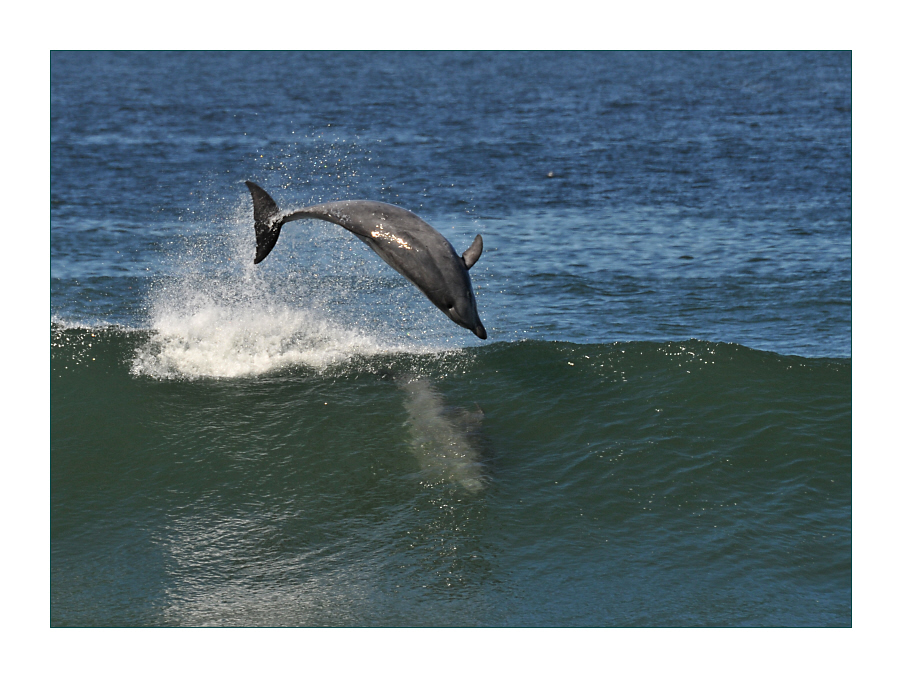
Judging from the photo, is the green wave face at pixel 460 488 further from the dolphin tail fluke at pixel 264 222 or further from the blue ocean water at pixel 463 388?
the dolphin tail fluke at pixel 264 222

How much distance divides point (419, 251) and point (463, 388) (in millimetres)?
4223

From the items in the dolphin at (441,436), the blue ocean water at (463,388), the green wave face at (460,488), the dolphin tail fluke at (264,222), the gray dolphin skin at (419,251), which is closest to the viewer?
the green wave face at (460,488)

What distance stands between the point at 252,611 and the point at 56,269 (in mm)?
16584

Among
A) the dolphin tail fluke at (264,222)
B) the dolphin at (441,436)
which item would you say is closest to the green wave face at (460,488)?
the dolphin at (441,436)

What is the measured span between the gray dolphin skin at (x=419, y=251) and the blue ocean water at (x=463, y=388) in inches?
108

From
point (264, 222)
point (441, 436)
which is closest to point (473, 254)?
point (441, 436)

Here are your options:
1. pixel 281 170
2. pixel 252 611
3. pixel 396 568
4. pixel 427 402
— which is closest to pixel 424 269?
pixel 427 402

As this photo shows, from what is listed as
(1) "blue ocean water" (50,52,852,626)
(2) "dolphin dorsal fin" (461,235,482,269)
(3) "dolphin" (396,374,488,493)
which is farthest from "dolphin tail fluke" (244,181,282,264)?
(2) "dolphin dorsal fin" (461,235,482,269)

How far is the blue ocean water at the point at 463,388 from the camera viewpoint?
13.5 metres

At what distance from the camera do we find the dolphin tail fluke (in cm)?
1831

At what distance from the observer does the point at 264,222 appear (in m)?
18.4

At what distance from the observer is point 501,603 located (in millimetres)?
12867

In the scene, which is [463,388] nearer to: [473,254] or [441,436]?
[441,436]
